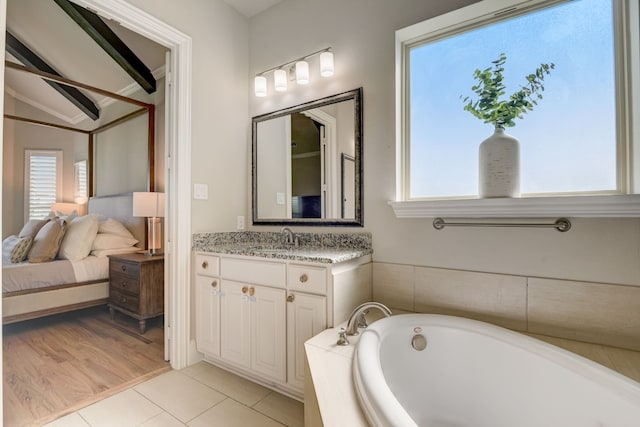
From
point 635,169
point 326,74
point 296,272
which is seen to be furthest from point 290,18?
point 635,169

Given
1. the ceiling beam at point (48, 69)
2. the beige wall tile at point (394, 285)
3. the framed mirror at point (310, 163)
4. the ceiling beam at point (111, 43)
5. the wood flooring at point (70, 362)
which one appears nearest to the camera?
the wood flooring at point (70, 362)

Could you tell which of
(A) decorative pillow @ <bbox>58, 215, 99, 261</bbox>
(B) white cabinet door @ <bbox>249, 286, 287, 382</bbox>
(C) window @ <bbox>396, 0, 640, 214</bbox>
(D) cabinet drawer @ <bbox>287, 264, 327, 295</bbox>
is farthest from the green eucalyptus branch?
(A) decorative pillow @ <bbox>58, 215, 99, 261</bbox>

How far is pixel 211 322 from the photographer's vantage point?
194 centimetres

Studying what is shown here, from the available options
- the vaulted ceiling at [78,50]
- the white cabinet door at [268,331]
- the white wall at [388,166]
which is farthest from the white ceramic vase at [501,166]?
the vaulted ceiling at [78,50]

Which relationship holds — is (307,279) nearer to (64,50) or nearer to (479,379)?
(479,379)

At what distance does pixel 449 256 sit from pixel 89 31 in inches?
143

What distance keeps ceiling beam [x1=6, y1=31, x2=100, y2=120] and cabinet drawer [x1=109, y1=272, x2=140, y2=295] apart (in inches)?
107

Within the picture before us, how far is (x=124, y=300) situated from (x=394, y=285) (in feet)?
8.03

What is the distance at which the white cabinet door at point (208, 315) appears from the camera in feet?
6.26

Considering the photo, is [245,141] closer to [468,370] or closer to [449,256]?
[449,256]

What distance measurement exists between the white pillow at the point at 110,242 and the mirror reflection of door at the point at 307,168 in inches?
87.4

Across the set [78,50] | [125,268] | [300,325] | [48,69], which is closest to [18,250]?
[125,268]

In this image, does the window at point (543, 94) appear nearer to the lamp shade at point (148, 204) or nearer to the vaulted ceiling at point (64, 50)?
the lamp shade at point (148, 204)

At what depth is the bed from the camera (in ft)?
8.13
